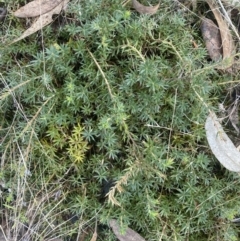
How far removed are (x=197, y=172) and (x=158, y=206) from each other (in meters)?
0.26

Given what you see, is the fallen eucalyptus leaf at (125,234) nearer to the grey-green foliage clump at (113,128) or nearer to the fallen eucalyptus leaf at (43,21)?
the grey-green foliage clump at (113,128)

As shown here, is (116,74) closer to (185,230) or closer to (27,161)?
(27,161)

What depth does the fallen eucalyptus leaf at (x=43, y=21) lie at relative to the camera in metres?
1.88

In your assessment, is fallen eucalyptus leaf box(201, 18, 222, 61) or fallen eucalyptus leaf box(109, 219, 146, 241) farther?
fallen eucalyptus leaf box(201, 18, 222, 61)

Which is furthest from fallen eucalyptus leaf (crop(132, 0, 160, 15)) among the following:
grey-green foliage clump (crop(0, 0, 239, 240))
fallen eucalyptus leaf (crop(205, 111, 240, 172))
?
fallen eucalyptus leaf (crop(205, 111, 240, 172))

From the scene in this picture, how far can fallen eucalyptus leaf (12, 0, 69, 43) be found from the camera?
6.18ft

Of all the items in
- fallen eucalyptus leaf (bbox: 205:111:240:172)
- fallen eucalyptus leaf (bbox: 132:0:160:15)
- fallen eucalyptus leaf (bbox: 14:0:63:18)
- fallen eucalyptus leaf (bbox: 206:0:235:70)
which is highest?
fallen eucalyptus leaf (bbox: 14:0:63:18)

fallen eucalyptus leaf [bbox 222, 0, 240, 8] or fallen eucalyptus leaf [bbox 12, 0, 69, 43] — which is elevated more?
fallen eucalyptus leaf [bbox 12, 0, 69, 43]

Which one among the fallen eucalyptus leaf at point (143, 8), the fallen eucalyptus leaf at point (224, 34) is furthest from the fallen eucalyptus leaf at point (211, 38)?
the fallen eucalyptus leaf at point (143, 8)

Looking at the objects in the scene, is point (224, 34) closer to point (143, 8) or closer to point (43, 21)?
point (143, 8)

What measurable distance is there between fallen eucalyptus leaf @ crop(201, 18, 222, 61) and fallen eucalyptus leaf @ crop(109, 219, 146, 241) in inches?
39.5

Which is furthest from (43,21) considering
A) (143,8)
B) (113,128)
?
(113,128)

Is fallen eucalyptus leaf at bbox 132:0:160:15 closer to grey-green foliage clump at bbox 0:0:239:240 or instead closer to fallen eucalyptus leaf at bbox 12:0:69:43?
grey-green foliage clump at bbox 0:0:239:240

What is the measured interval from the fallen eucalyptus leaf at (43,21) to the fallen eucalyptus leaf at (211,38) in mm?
747
